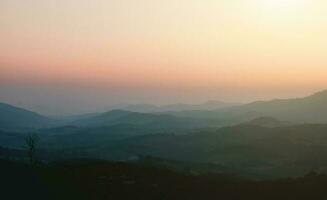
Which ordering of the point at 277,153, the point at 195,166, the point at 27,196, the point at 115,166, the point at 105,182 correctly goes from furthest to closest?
1. the point at 277,153
2. the point at 195,166
3. the point at 115,166
4. the point at 105,182
5. the point at 27,196

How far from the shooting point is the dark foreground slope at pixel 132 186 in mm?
78938

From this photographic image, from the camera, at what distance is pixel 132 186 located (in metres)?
83.2

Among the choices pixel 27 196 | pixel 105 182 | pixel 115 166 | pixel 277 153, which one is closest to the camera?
pixel 27 196

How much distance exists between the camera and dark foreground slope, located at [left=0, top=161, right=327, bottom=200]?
78.9 meters

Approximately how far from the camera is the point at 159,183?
8750 cm

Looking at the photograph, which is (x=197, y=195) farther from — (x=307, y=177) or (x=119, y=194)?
(x=307, y=177)

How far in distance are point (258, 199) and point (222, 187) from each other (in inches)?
363

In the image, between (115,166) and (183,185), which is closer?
(183,185)

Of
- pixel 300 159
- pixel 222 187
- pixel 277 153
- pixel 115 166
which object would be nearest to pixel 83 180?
pixel 115 166

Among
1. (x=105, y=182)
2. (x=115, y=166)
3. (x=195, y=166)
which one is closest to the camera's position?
(x=105, y=182)

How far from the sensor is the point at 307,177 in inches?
3531

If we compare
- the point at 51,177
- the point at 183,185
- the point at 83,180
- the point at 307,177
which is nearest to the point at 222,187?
the point at 183,185

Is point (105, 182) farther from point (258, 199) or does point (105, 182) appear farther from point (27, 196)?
point (258, 199)

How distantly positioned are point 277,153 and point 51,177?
430 ft
